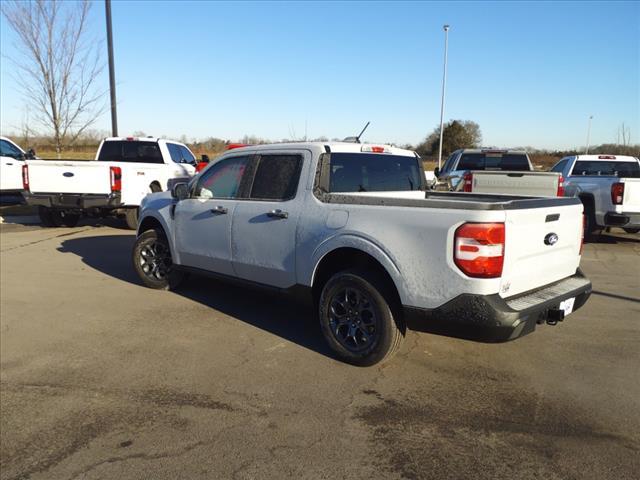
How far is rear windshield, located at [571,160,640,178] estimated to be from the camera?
1202 cm

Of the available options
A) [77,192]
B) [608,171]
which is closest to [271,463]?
[77,192]

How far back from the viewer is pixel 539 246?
3789mm

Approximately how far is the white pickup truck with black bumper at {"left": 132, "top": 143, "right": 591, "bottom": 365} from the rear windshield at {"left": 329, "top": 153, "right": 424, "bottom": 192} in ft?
0.04

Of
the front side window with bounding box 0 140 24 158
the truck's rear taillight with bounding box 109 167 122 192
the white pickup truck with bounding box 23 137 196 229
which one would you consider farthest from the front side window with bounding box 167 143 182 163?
the front side window with bounding box 0 140 24 158

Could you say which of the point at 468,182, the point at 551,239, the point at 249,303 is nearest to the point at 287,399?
the point at 551,239

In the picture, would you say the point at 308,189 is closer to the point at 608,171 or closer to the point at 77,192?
the point at 77,192

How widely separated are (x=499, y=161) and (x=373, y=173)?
30.1 ft

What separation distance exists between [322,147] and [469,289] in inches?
75.1

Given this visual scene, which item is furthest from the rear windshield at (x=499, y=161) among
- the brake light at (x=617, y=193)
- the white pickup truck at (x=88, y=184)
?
the white pickup truck at (x=88, y=184)

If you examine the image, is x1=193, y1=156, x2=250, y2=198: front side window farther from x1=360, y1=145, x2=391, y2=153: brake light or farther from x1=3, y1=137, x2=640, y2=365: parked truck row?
x1=360, y1=145, x2=391, y2=153: brake light

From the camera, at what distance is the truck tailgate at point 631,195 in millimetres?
9445

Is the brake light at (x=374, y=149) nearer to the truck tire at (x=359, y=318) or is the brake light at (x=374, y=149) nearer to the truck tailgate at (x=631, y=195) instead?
the truck tire at (x=359, y=318)

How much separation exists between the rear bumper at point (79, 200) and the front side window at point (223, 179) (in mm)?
5320

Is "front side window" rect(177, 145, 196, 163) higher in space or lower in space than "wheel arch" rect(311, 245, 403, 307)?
higher
